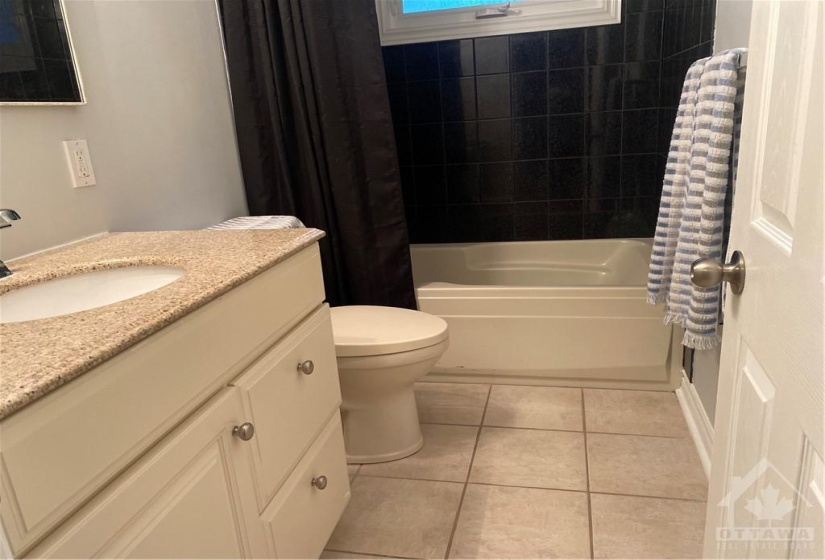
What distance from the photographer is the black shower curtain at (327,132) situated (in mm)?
1956

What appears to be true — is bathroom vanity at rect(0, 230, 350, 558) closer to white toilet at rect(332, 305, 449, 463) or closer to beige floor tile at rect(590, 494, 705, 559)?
white toilet at rect(332, 305, 449, 463)

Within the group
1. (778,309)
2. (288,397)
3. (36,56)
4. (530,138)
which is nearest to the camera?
(778,309)

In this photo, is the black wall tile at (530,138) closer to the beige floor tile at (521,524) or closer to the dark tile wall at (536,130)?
the dark tile wall at (536,130)

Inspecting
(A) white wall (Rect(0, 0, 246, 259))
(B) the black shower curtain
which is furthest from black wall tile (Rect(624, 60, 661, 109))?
(A) white wall (Rect(0, 0, 246, 259))

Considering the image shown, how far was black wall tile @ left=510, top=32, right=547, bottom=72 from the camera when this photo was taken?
2539mm

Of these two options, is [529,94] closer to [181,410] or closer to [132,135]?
[132,135]

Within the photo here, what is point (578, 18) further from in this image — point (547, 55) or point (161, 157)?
point (161, 157)

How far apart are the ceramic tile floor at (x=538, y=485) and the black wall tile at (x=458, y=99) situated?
1318mm

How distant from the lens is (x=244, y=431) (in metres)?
1.00

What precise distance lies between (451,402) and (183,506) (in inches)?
58.5

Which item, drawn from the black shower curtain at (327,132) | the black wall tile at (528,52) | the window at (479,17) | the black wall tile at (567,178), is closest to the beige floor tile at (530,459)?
the black shower curtain at (327,132)

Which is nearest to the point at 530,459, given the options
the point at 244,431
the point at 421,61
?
the point at 244,431

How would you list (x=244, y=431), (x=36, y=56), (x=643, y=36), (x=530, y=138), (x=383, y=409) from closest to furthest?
(x=244, y=431) < (x=36, y=56) < (x=383, y=409) < (x=643, y=36) < (x=530, y=138)

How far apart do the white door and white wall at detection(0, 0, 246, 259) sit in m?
1.41
